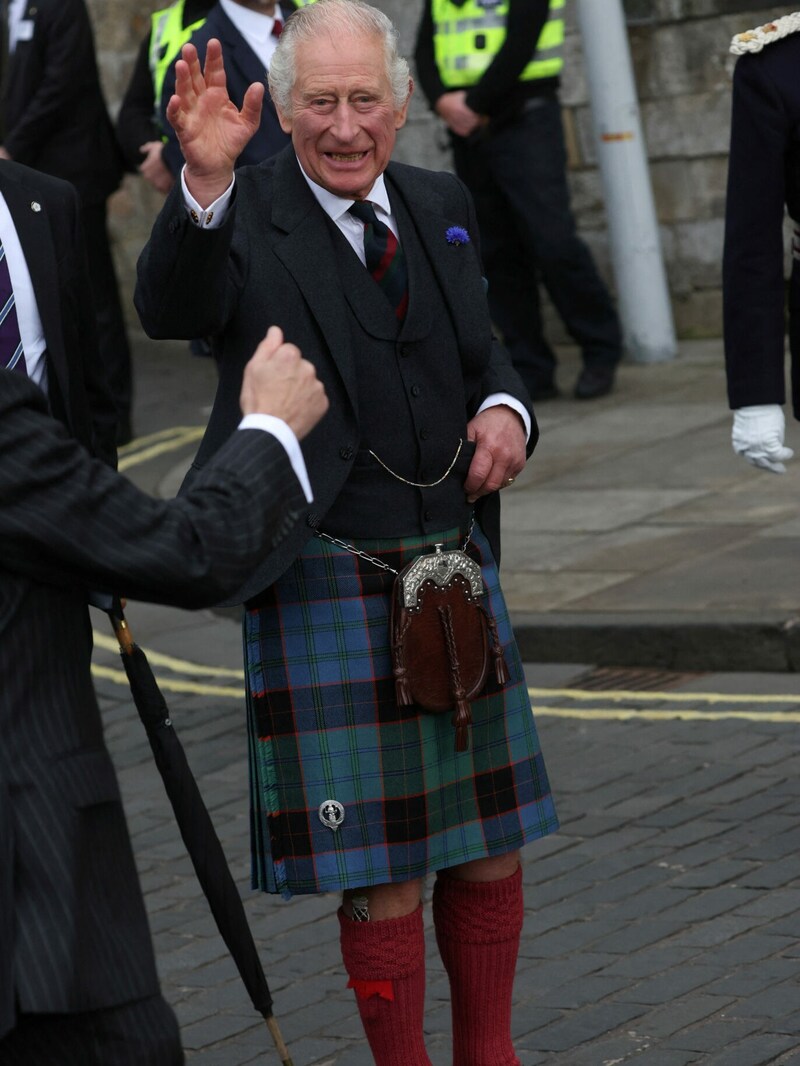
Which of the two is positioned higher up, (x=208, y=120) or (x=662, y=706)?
(x=208, y=120)

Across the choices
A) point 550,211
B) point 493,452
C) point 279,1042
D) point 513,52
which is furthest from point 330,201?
point 550,211

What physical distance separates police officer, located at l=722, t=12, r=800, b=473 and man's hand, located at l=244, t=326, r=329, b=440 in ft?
6.98

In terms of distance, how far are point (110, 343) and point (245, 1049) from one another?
21.8 feet

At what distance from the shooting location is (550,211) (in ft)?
33.6

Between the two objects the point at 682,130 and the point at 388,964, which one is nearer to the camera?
the point at 388,964

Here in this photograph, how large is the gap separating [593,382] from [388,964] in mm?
6997

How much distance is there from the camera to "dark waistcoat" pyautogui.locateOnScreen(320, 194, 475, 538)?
3.76m

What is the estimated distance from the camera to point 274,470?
282 centimetres

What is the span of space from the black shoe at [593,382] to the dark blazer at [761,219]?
5.54 metres

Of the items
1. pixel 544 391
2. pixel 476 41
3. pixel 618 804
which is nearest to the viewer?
pixel 618 804

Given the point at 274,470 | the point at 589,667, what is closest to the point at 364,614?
the point at 274,470

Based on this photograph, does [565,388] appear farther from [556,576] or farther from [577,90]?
[556,576]

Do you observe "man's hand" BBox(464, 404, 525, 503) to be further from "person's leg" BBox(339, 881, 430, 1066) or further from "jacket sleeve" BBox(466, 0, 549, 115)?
"jacket sleeve" BBox(466, 0, 549, 115)

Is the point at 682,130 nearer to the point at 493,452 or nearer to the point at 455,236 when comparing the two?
the point at 455,236
